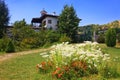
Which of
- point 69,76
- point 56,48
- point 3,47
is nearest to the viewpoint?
point 69,76

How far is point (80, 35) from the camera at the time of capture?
33719 millimetres

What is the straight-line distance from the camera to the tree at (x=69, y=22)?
1276 inches

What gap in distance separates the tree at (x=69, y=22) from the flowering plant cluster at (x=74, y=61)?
2355 centimetres

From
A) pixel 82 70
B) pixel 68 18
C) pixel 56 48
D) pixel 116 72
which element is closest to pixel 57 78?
pixel 82 70

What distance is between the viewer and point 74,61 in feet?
27.7

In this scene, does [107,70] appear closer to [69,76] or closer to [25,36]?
[69,76]

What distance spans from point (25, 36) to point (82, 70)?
19.8 m

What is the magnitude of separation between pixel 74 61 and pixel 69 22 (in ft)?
80.2

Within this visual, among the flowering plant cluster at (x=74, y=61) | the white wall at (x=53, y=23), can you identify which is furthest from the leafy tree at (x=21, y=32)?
the flowering plant cluster at (x=74, y=61)

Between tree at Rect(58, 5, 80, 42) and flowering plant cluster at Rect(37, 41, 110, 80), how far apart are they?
23.5 metres

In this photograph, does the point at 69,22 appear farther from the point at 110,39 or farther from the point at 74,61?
the point at 74,61

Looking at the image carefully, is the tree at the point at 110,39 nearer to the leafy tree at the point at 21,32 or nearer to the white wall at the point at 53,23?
the leafy tree at the point at 21,32

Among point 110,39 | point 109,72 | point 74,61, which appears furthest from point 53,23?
point 109,72

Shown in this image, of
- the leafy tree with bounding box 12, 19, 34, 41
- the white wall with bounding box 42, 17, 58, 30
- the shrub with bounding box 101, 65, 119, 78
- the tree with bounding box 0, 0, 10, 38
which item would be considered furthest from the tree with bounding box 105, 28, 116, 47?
the white wall with bounding box 42, 17, 58, 30
